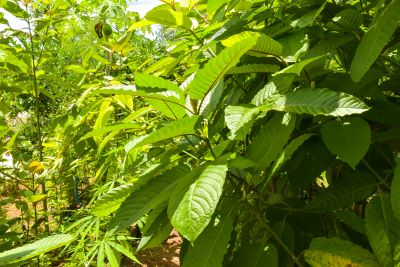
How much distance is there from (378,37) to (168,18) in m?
0.46

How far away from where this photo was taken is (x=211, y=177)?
0.55 metres

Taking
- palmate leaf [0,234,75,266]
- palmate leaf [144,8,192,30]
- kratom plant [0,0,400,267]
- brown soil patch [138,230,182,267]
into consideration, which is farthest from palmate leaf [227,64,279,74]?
brown soil patch [138,230,182,267]

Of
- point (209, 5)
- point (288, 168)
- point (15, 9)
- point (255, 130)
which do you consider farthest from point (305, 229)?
point (15, 9)

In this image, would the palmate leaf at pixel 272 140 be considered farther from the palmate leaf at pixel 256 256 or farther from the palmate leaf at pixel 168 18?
the palmate leaf at pixel 168 18

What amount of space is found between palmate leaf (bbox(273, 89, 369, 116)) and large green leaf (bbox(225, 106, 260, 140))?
5 cm

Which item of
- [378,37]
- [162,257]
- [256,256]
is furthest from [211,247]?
[162,257]

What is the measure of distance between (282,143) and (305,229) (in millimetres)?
287

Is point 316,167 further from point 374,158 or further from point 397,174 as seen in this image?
point 397,174

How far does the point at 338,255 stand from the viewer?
64 centimetres

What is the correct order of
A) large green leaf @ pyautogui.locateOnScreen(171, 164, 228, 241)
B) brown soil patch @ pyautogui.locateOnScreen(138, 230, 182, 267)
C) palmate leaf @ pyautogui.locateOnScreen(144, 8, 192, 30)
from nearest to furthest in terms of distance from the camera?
large green leaf @ pyautogui.locateOnScreen(171, 164, 228, 241)
palmate leaf @ pyautogui.locateOnScreen(144, 8, 192, 30)
brown soil patch @ pyautogui.locateOnScreen(138, 230, 182, 267)

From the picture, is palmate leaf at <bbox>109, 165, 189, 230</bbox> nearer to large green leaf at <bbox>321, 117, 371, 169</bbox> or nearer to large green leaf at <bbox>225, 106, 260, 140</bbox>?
large green leaf at <bbox>225, 106, 260, 140</bbox>

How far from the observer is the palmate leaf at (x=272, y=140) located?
0.67 m

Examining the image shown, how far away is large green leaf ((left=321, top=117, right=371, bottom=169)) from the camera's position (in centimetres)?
64

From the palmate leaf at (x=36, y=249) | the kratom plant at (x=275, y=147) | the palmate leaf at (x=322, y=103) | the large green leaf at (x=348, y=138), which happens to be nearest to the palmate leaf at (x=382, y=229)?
the kratom plant at (x=275, y=147)
